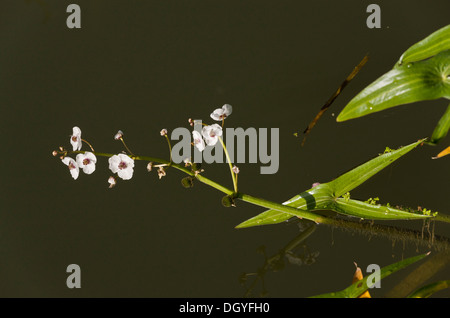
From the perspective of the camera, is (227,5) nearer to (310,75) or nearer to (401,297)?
(310,75)

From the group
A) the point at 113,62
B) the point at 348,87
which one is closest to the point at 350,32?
the point at 348,87

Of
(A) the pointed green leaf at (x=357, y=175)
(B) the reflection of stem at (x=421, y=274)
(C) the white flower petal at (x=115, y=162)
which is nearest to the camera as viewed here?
(C) the white flower petal at (x=115, y=162)

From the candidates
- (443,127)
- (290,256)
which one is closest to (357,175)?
(443,127)

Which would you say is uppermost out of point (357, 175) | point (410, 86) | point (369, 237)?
point (410, 86)

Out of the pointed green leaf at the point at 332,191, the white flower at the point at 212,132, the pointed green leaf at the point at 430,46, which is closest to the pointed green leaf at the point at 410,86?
the pointed green leaf at the point at 430,46

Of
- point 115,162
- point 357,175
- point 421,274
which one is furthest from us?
point 421,274

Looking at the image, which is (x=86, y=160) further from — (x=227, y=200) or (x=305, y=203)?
(x=305, y=203)

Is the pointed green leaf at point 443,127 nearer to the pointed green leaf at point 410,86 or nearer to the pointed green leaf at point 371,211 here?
the pointed green leaf at point 410,86
